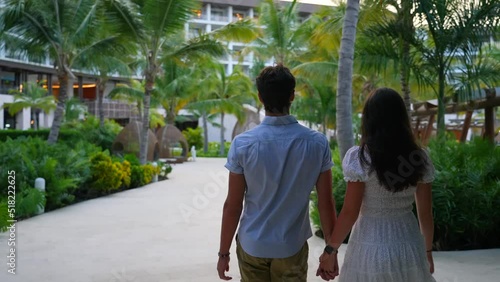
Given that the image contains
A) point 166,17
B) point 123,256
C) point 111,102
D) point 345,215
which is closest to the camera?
point 345,215

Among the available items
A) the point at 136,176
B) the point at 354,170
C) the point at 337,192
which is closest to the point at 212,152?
the point at 136,176

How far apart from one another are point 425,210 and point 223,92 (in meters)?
36.1

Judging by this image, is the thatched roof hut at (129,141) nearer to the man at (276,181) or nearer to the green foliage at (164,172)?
the green foliage at (164,172)

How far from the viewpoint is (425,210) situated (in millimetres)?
2859

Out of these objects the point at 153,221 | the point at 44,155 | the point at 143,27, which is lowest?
the point at 153,221

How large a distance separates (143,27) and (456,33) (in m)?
10.7

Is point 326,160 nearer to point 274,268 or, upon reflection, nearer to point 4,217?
point 274,268

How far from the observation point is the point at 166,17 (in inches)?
684

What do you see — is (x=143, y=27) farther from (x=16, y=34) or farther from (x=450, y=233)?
(x=450, y=233)

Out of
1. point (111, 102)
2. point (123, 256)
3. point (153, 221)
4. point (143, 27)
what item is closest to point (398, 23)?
point (153, 221)

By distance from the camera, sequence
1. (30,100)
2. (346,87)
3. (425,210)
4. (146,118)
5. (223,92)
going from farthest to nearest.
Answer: (223,92) < (30,100) < (146,118) < (346,87) < (425,210)

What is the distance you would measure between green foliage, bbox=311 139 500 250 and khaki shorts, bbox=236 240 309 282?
4991 millimetres

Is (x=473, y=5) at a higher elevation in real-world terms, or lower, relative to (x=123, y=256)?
higher

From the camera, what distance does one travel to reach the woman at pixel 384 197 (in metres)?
2.64
